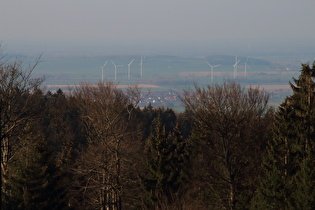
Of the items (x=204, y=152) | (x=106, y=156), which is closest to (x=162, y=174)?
(x=204, y=152)

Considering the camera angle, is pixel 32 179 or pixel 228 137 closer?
pixel 32 179

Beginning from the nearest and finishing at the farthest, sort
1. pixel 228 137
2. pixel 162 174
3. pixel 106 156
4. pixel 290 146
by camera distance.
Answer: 1. pixel 228 137
2. pixel 106 156
3. pixel 290 146
4. pixel 162 174

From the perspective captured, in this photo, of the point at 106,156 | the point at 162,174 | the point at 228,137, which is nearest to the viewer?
the point at 228,137

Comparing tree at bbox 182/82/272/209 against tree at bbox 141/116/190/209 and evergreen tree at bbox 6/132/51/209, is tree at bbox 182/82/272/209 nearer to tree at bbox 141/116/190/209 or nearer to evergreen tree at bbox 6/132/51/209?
tree at bbox 141/116/190/209

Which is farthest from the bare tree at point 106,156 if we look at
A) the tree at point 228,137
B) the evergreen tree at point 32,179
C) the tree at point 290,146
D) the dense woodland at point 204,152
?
the tree at point 290,146

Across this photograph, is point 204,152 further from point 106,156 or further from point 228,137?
point 106,156

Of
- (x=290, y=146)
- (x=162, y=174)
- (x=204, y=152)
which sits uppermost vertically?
Answer: (x=290, y=146)

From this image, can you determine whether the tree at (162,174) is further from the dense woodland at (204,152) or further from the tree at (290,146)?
the tree at (290,146)

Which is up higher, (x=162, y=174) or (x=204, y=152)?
(x=204, y=152)
